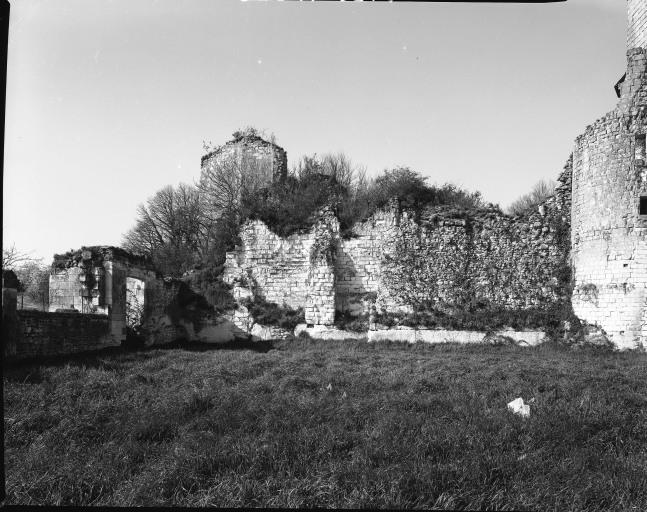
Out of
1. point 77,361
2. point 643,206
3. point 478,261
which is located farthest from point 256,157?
point 77,361

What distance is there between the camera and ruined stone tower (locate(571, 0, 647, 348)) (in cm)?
1295

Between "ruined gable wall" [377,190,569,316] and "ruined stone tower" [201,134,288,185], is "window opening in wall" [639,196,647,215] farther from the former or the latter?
"ruined stone tower" [201,134,288,185]

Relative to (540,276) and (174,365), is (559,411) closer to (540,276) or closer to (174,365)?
(174,365)

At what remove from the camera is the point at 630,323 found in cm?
1289

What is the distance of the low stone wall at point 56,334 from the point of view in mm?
9602

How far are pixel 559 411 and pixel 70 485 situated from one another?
505cm

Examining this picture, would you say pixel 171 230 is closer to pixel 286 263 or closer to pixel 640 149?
pixel 286 263

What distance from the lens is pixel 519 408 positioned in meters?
5.77

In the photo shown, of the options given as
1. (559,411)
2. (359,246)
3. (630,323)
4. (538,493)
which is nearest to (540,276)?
(630,323)

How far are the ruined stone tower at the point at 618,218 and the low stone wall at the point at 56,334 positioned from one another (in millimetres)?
13125

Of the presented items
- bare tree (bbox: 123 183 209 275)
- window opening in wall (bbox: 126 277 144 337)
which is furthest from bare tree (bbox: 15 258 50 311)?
window opening in wall (bbox: 126 277 144 337)

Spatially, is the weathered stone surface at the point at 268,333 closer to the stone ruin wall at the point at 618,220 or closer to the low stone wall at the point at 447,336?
the low stone wall at the point at 447,336

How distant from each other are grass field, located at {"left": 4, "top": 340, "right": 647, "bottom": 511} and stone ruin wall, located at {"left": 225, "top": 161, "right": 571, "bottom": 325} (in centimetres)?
724

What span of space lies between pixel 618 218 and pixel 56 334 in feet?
46.9
